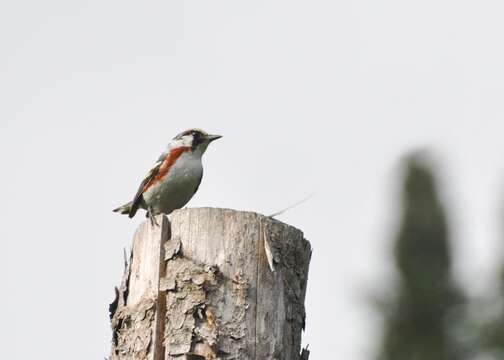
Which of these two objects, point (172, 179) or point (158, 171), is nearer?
point (172, 179)

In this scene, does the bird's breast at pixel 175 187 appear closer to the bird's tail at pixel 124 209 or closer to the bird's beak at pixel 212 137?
the bird's beak at pixel 212 137

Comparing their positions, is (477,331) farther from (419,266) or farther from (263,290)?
(263,290)

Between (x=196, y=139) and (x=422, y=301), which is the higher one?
(x=196, y=139)

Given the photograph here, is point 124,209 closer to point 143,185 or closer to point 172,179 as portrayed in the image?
point 143,185

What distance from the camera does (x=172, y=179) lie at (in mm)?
8703

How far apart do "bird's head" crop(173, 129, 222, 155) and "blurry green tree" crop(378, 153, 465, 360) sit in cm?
295

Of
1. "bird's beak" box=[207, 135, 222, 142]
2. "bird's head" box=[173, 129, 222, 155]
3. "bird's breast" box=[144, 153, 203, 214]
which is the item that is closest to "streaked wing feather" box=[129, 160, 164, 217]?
"bird's breast" box=[144, 153, 203, 214]

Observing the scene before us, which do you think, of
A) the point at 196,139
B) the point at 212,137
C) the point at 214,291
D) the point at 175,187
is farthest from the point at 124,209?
the point at 214,291

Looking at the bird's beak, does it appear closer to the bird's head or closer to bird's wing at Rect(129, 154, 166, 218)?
the bird's head

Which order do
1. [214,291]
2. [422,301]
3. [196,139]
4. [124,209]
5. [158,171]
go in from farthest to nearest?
1. [124,209]
2. [196,139]
3. [158,171]
4. [422,301]
5. [214,291]

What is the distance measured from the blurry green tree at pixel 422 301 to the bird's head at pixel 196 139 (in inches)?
116

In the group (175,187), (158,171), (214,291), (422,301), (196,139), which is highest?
(196,139)

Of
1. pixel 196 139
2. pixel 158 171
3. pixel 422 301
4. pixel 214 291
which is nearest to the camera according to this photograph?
pixel 214 291

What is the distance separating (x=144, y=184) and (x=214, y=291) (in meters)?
4.35
